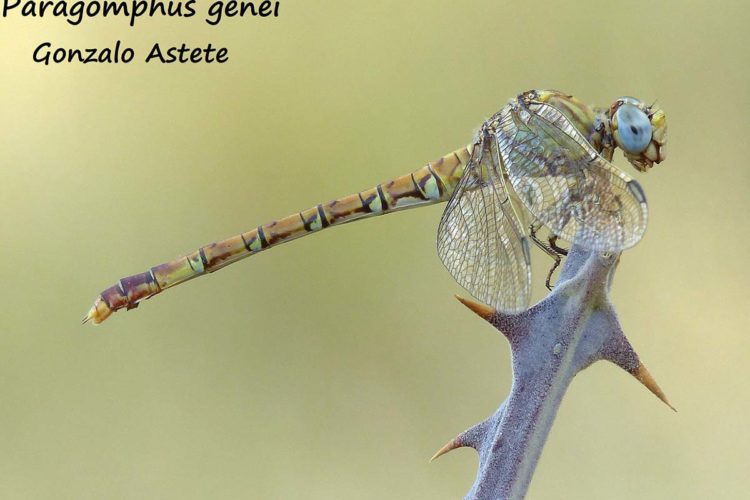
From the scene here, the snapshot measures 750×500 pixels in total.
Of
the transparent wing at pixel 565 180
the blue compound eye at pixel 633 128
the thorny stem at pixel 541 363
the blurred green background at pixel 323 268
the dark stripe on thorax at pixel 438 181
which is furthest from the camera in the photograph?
the blurred green background at pixel 323 268

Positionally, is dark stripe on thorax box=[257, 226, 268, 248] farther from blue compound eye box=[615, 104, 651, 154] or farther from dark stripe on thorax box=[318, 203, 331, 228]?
blue compound eye box=[615, 104, 651, 154]

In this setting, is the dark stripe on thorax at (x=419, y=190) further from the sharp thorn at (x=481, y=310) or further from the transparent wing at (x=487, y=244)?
the sharp thorn at (x=481, y=310)

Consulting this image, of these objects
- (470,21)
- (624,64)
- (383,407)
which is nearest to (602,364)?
(383,407)

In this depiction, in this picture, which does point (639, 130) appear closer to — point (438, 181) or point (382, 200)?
point (438, 181)

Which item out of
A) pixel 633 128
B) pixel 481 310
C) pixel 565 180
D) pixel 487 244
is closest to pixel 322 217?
pixel 487 244

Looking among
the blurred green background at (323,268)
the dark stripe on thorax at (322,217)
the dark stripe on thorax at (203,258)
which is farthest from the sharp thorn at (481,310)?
the blurred green background at (323,268)

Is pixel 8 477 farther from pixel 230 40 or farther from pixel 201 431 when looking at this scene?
pixel 230 40
